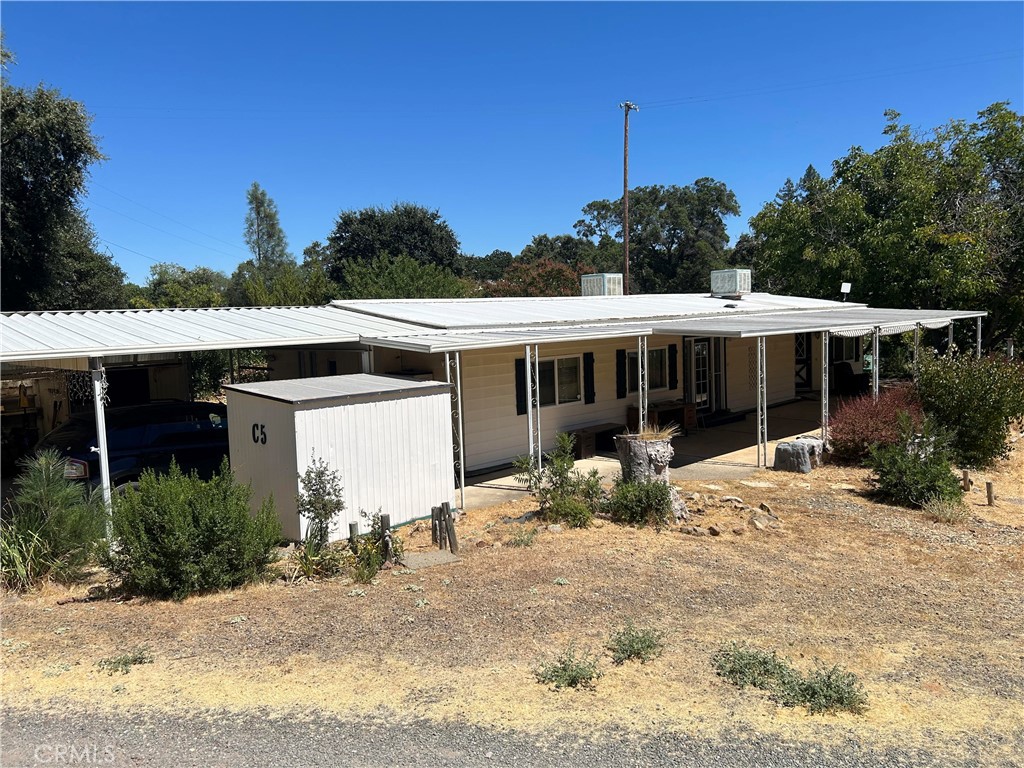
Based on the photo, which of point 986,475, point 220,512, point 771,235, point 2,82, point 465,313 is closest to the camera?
point 220,512

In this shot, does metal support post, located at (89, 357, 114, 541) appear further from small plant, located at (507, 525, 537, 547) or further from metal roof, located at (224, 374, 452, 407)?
small plant, located at (507, 525, 537, 547)

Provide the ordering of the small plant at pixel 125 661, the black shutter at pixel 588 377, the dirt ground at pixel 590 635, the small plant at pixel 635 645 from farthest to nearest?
the black shutter at pixel 588 377, the small plant at pixel 635 645, the small plant at pixel 125 661, the dirt ground at pixel 590 635

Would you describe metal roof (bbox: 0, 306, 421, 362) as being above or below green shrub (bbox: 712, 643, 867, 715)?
above

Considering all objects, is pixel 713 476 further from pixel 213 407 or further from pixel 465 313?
pixel 213 407

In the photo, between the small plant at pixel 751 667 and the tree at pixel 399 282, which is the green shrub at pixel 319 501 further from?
the tree at pixel 399 282

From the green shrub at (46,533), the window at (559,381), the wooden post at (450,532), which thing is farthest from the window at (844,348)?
the green shrub at (46,533)

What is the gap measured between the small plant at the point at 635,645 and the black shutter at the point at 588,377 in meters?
8.91

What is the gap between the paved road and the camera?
A: 11.9 ft

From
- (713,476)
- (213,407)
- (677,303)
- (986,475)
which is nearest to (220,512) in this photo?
(213,407)

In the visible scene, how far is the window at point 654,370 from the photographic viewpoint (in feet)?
50.2

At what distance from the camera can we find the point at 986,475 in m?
12.4

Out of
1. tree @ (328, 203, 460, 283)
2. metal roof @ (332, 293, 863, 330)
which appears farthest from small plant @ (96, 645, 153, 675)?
tree @ (328, 203, 460, 283)

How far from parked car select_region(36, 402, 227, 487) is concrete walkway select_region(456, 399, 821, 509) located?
12.5ft

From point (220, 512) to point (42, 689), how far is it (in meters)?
2.03
